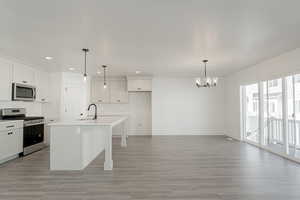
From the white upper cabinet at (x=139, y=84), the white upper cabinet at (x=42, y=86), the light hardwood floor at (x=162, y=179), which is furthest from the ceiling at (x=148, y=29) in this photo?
the white upper cabinet at (x=139, y=84)

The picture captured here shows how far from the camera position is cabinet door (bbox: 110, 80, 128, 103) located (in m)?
7.27

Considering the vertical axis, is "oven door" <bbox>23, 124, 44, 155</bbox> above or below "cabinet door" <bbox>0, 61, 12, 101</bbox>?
below

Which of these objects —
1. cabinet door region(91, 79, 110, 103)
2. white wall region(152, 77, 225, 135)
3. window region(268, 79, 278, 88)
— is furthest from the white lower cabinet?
window region(268, 79, 278, 88)

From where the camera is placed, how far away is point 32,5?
2135 mm

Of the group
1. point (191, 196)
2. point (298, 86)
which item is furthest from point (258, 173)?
point (298, 86)

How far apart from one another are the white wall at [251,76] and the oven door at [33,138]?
613cm

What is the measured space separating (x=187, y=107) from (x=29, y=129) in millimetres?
5356

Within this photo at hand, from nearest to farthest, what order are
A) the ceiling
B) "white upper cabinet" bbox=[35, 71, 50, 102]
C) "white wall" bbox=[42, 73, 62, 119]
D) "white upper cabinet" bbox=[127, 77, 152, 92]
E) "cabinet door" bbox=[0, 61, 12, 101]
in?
the ceiling
"cabinet door" bbox=[0, 61, 12, 101]
"white upper cabinet" bbox=[35, 71, 50, 102]
"white wall" bbox=[42, 73, 62, 119]
"white upper cabinet" bbox=[127, 77, 152, 92]

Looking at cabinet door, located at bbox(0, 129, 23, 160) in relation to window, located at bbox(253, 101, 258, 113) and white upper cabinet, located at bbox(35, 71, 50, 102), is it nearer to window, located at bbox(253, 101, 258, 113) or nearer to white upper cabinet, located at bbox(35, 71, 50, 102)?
white upper cabinet, located at bbox(35, 71, 50, 102)

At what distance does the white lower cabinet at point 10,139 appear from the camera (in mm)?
3750

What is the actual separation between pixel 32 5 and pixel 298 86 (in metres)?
4.97

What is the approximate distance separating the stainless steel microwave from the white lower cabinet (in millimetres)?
724

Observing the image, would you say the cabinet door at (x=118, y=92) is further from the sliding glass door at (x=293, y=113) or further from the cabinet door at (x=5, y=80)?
the sliding glass door at (x=293, y=113)

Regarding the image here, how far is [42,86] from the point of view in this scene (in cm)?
573
